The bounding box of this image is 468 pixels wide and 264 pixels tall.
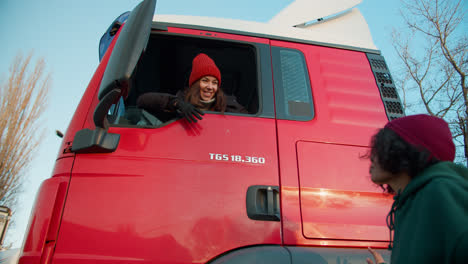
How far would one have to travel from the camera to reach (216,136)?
184cm

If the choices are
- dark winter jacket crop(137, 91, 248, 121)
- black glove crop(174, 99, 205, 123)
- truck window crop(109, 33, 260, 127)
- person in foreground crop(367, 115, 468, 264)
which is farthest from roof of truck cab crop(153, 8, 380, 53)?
person in foreground crop(367, 115, 468, 264)

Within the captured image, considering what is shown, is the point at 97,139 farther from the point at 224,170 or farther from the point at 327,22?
the point at 327,22

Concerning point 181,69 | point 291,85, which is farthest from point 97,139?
point 181,69

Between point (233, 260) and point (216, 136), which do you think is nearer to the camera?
point (233, 260)

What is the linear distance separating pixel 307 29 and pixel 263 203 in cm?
157

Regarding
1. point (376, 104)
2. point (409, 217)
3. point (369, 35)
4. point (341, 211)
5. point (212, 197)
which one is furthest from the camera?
point (369, 35)

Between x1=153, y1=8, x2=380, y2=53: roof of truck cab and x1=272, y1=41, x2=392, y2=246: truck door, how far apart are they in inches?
3.7

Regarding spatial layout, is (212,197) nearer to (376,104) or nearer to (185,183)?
(185,183)

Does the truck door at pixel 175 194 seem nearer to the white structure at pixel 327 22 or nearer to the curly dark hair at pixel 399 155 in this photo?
the curly dark hair at pixel 399 155

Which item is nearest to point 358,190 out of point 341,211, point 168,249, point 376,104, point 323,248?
point 341,211

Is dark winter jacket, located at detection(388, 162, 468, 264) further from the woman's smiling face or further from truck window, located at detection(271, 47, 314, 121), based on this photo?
the woman's smiling face

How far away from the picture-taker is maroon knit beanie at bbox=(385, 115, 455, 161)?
112cm

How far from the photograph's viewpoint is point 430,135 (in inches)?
44.9

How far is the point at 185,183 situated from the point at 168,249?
1.13ft
